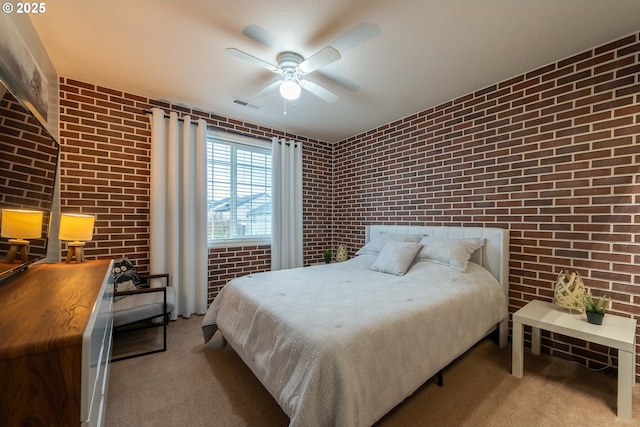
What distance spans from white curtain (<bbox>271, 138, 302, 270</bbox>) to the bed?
3.83 feet

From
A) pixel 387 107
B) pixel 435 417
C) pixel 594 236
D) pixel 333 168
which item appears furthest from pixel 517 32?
pixel 333 168

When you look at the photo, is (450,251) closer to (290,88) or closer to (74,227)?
(290,88)

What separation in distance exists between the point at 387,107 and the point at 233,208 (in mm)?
2385

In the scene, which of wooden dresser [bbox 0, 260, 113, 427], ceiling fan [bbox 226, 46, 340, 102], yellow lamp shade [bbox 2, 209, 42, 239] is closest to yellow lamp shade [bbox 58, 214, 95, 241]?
yellow lamp shade [bbox 2, 209, 42, 239]

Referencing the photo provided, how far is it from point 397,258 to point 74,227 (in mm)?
2729

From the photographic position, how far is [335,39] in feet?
5.14

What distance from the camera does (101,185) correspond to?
2.61 m

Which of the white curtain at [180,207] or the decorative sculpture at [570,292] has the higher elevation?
the white curtain at [180,207]

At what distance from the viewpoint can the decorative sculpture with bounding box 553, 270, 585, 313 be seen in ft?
6.08

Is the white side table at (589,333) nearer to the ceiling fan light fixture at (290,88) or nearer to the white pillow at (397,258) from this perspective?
the white pillow at (397,258)

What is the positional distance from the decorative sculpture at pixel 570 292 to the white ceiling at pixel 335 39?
5.86 feet

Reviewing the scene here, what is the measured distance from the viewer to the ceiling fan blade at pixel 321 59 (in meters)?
1.60

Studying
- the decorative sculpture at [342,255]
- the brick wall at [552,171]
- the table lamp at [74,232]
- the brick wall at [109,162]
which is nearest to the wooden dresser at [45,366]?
the table lamp at [74,232]

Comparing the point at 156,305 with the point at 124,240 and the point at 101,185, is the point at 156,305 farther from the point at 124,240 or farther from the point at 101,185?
the point at 101,185
